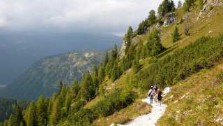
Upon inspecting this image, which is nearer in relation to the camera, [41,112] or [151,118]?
[151,118]

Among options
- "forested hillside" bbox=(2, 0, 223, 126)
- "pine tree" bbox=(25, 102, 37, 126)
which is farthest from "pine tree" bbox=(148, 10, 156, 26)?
"pine tree" bbox=(25, 102, 37, 126)

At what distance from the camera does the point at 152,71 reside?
90.8m

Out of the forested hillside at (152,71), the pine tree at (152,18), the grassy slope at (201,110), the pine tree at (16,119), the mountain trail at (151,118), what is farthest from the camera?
the pine tree at (152,18)

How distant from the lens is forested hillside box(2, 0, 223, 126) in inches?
2445

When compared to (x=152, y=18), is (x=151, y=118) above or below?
below

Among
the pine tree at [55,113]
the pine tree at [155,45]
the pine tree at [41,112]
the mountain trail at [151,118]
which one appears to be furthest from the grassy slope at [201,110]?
the pine tree at [41,112]

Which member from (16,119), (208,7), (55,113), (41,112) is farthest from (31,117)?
(208,7)

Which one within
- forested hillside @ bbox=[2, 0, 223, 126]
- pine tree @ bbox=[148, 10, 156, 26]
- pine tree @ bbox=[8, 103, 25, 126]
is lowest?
pine tree @ bbox=[8, 103, 25, 126]

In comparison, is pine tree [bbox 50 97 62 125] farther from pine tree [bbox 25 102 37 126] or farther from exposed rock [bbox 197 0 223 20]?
exposed rock [bbox 197 0 223 20]

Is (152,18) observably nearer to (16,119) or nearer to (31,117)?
(31,117)

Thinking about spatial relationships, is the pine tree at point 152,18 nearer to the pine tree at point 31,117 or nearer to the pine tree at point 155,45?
the pine tree at point 155,45

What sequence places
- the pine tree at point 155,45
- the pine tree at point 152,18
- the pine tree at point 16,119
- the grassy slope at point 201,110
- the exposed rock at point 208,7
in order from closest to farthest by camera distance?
the grassy slope at point 201,110 → the exposed rock at point 208,7 → the pine tree at point 155,45 → the pine tree at point 16,119 → the pine tree at point 152,18

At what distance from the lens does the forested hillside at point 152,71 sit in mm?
62094

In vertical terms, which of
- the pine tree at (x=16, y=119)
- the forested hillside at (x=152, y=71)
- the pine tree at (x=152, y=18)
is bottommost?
the pine tree at (x=16, y=119)
